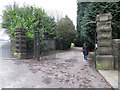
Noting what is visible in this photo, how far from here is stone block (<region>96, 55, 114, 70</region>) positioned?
11570mm

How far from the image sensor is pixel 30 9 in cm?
2069

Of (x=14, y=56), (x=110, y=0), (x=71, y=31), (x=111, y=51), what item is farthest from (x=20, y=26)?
(x=71, y=31)

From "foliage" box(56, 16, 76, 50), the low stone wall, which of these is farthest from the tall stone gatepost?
"foliage" box(56, 16, 76, 50)

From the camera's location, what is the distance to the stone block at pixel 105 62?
11570mm

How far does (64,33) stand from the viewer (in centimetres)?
2775

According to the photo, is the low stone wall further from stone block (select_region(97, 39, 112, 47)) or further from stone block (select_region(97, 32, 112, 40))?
stone block (select_region(97, 32, 112, 40))

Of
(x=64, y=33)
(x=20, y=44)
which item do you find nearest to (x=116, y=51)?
(x=20, y=44)

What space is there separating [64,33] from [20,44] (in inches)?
471

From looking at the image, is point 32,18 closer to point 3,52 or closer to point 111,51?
point 3,52

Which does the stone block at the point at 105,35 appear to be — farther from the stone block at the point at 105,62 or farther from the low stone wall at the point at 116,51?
the stone block at the point at 105,62

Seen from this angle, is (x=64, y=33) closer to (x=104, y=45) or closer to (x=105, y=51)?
(x=104, y=45)

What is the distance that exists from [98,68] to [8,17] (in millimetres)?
10439

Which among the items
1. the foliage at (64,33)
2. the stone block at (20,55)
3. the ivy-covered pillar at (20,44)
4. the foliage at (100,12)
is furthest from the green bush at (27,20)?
the foliage at (64,33)

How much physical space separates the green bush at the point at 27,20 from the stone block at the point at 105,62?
6.87m
